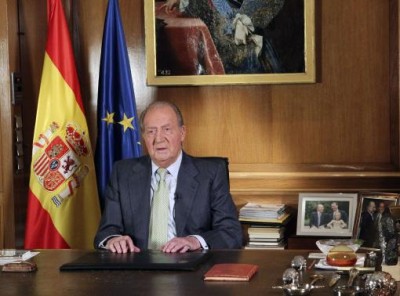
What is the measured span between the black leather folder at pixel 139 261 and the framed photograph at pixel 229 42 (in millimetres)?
1983

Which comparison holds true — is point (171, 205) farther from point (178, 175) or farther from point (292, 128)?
point (292, 128)

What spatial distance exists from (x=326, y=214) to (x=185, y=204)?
133cm

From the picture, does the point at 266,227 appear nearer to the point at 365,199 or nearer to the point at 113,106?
the point at 365,199


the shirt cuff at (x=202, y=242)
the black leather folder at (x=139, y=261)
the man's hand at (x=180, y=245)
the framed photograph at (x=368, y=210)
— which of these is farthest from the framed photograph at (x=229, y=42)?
the black leather folder at (x=139, y=261)

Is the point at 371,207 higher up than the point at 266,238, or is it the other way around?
the point at 371,207

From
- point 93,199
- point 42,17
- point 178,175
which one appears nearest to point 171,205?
point 178,175

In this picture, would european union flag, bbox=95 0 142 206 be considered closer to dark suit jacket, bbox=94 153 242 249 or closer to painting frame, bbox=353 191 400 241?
dark suit jacket, bbox=94 153 242 249

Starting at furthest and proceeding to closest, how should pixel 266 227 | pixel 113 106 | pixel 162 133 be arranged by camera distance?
pixel 113 106, pixel 266 227, pixel 162 133

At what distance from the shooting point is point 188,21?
205 inches

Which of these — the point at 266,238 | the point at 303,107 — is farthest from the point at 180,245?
the point at 303,107

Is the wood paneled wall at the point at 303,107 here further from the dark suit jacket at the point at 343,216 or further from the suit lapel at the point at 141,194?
the suit lapel at the point at 141,194

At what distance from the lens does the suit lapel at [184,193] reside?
154 inches

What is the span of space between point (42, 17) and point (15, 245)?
140 centimetres

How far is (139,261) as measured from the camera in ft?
10.6
